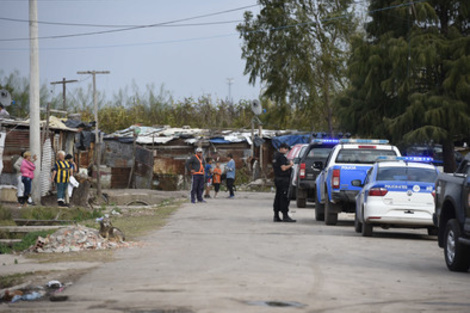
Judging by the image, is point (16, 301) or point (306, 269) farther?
point (306, 269)

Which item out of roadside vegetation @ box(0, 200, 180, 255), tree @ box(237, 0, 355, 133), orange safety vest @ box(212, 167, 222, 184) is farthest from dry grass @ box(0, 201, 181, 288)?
tree @ box(237, 0, 355, 133)

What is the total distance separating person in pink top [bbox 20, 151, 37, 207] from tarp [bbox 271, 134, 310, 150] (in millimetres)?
24388

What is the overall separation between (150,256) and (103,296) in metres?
4.67

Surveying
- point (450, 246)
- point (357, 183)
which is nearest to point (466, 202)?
point (450, 246)

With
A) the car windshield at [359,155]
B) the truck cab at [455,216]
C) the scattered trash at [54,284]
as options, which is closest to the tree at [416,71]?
the car windshield at [359,155]

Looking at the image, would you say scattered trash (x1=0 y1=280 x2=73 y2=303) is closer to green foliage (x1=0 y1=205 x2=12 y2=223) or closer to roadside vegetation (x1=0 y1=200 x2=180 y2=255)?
roadside vegetation (x1=0 y1=200 x2=180 y2=255)

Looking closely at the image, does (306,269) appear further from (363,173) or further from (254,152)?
(254,152)

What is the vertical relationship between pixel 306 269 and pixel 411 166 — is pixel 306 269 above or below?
below

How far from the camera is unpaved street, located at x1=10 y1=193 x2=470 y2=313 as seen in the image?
939 cm

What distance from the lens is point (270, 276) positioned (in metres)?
11.8

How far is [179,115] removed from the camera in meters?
78.2

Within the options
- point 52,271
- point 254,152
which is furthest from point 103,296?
point 254,152

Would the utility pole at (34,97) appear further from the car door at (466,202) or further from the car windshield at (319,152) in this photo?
the car door at (466,202)

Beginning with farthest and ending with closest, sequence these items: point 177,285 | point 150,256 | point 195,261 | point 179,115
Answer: point 179,115
point 150,256
point 195,261
point 177,285
